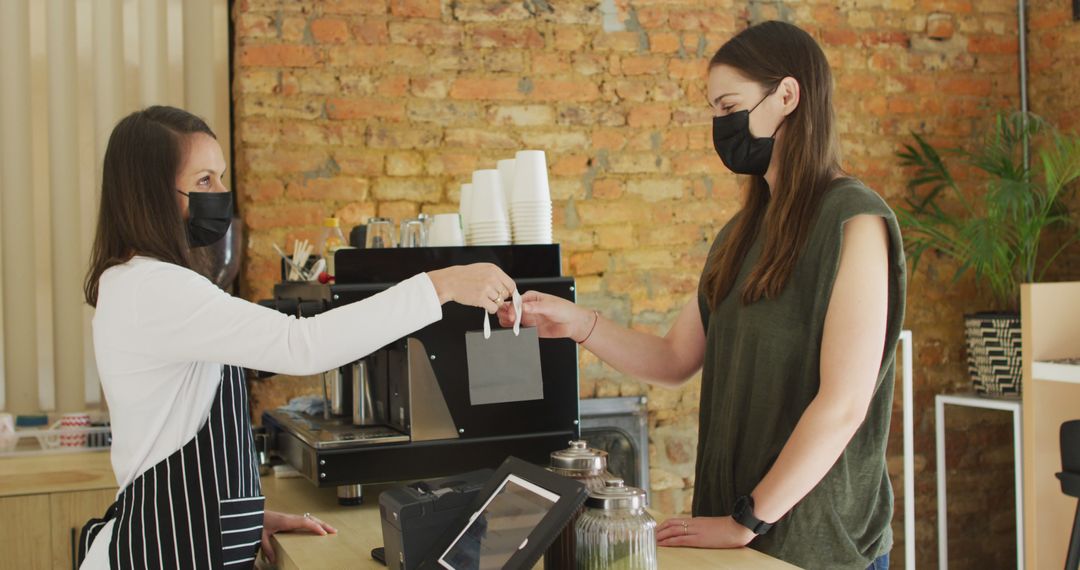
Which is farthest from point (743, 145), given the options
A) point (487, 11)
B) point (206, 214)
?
point (487, 11)

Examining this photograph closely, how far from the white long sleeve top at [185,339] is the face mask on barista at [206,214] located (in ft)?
0.46

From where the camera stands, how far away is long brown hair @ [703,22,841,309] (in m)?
1.67

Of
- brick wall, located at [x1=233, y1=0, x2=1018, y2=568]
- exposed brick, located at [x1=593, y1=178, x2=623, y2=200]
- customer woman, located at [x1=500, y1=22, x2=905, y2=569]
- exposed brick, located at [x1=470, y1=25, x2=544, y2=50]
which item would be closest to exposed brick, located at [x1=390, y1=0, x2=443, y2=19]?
brick wall, located at [x1=233, y1=0, x2=1018, y2=568]

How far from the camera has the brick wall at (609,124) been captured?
3.20m

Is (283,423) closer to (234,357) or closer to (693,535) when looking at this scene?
(234,357)

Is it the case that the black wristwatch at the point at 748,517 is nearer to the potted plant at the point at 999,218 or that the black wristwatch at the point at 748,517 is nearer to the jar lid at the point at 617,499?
the jar lid at the point at 617,499

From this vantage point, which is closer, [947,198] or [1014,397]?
[1014,397]

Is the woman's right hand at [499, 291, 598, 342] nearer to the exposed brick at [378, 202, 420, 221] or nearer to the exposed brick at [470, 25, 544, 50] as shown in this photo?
the exposed brick at [378, 202, 420, 221]

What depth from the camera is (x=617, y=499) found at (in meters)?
1.31

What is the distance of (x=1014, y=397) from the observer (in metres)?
3.55

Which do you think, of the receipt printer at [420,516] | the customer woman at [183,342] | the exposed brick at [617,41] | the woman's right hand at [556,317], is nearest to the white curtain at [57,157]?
the exposed brick at [617,41]

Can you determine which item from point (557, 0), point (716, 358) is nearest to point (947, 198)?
point (557, 0)

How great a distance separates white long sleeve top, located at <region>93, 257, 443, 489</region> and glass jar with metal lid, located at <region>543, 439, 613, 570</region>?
0.32m

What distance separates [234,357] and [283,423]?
793 mm
